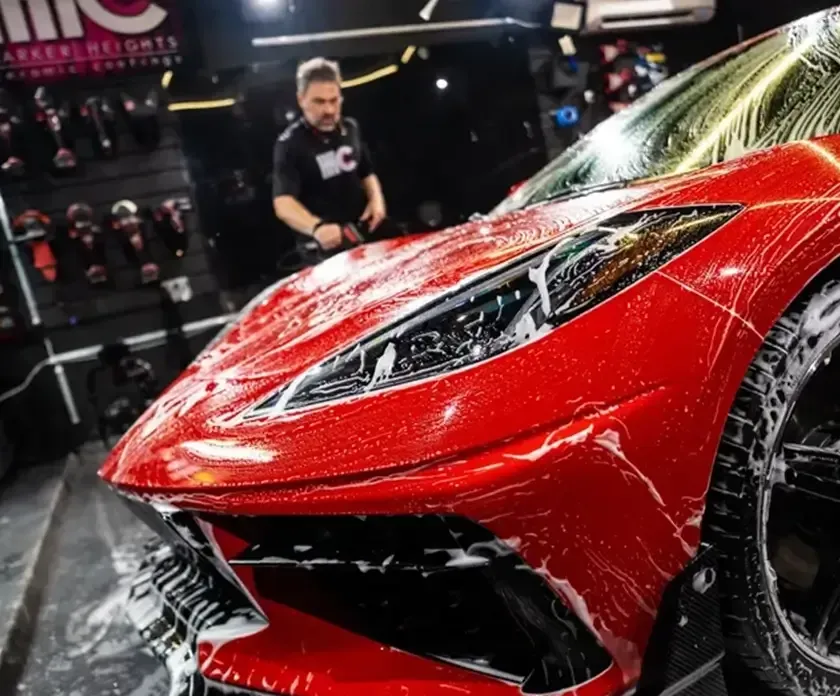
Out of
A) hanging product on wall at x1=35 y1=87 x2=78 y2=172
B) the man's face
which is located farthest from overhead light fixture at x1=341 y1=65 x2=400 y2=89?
hanging product on wall at x1=35 y1=87 x2=78 y2=172

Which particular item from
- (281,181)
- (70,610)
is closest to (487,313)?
(70,610)

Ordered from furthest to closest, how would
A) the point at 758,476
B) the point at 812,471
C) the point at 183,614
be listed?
1. the point at 183,614
2. the point at 812,471
3. the point at 758,476

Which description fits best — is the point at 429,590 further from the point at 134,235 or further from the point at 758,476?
the point at 134,235

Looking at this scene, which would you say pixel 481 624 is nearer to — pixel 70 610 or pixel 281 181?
pixel 70 610

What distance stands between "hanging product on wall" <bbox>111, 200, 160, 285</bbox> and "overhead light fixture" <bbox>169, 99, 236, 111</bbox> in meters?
0.54

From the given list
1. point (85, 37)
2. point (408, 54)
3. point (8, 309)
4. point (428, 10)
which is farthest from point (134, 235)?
point (428, 10)

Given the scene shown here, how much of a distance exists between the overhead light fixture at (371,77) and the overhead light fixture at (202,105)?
0.65 meters

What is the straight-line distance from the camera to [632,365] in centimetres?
97

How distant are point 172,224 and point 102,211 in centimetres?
35

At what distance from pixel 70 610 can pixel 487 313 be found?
168 cm

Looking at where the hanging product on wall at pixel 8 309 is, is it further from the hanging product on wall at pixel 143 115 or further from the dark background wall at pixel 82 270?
the hanging product on wall at pixel 143 115

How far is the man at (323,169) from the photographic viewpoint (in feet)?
12.3

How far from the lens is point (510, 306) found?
3.50 feet

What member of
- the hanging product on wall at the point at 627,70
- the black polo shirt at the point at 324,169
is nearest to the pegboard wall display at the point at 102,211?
the black polo shirt at the point at 324,169
